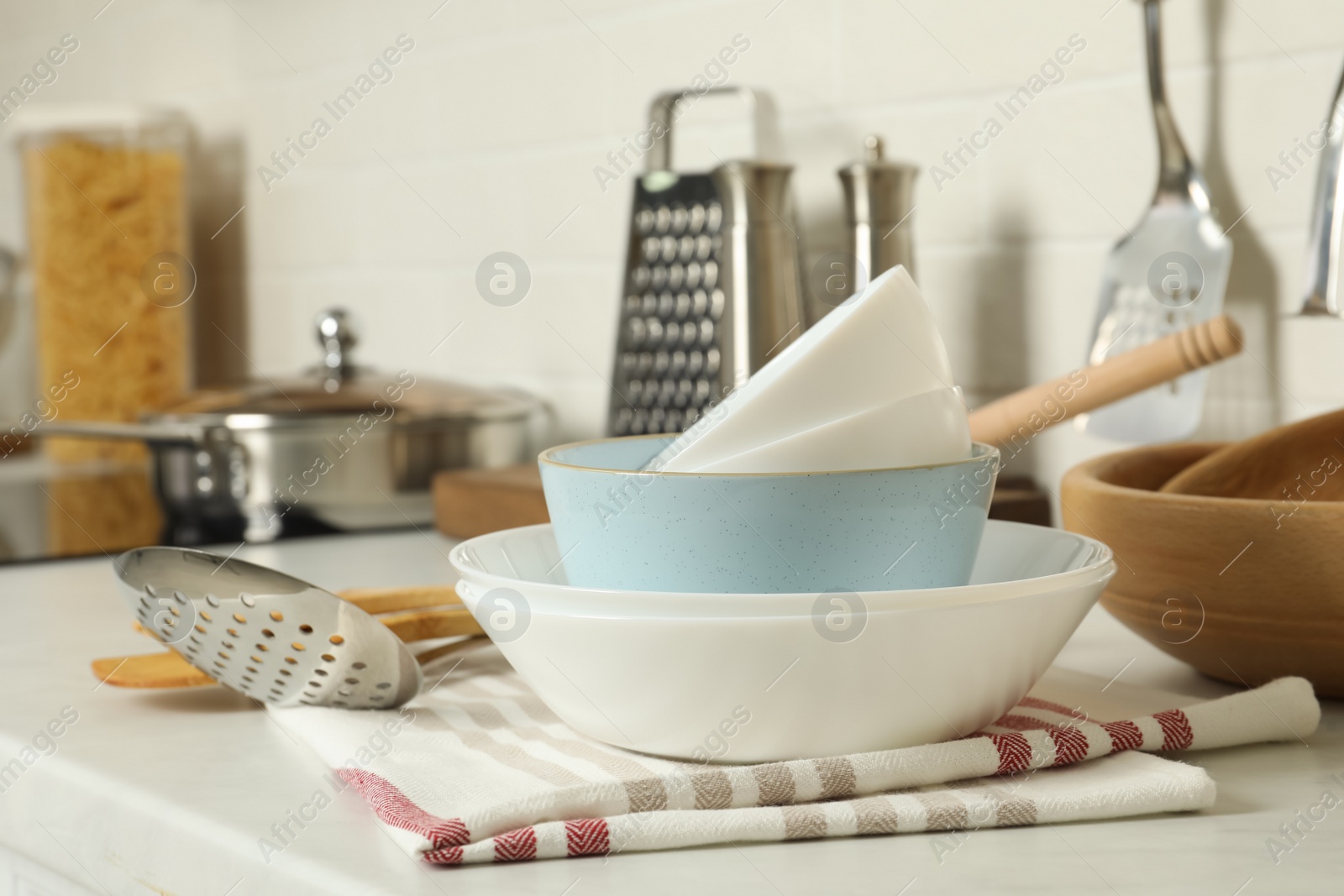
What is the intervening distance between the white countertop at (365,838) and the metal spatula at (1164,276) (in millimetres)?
222

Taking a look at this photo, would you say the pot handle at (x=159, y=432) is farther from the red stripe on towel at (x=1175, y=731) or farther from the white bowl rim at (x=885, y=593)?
the red stripe on towel at (x=1175, y=731)

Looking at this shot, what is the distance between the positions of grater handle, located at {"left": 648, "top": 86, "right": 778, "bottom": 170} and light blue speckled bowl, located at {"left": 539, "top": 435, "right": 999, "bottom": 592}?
2.14 feet

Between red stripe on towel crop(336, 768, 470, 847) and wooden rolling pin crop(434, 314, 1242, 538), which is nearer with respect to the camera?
red stripe on towel crop(336, 768, 470, 847)

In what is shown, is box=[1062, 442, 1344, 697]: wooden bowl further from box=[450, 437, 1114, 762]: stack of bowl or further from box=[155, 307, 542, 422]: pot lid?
box=[155, 307, 542, 422]: pot lid

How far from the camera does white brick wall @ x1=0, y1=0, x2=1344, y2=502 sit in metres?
0.81

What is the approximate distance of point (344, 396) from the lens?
1.14m

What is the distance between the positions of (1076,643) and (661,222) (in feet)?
1.70

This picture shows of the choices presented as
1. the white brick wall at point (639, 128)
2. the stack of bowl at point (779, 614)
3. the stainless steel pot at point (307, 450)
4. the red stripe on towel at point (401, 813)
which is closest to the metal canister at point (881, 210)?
the white brick wall at point (639, 128)

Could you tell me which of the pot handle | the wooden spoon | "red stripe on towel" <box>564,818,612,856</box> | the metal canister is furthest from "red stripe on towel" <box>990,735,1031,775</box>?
the pot handle

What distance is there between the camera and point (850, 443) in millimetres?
455

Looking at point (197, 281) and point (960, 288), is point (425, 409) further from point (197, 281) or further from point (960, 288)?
point (197, 281)

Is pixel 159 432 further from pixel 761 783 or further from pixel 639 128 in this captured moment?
pixel 761 783

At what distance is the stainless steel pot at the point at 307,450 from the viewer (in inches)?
43.8

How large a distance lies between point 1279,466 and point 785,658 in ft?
1.06
